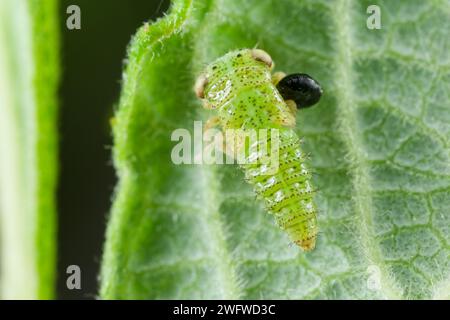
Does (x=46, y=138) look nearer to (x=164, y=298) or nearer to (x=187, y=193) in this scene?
(x=187, y=193)

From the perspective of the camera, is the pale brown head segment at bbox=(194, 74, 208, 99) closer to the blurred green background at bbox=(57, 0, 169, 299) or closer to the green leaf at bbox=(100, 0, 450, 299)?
the green leaf at bbox=(100, 0, 450, 299)

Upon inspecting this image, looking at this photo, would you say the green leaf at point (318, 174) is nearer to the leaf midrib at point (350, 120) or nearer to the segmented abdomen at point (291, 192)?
the leaf midrib at point (350, 120)

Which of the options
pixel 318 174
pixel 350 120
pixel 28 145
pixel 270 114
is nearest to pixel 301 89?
pixel 270 114

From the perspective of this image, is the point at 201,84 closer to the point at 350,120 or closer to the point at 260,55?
the point at 260,55

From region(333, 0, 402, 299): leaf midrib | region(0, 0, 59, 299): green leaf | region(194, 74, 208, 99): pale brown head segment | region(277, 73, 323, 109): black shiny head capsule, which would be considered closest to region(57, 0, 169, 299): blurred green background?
region(0, 0, 59, 299): green leaf

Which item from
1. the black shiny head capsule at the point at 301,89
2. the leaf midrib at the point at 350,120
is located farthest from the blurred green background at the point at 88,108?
the leaf midrib at the point at 350,120
